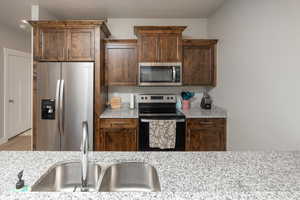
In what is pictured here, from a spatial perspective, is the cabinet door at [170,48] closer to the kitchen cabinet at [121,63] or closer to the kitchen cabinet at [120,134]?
the kitchen cabinet at [121,63]

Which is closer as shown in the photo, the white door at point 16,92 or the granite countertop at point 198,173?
the granite countertop at point 198,173

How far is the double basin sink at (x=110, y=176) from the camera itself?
114cm

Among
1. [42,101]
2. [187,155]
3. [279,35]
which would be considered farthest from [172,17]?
[187,155]

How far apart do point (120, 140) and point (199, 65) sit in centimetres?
177

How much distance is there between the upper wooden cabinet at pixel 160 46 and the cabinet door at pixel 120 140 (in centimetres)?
117

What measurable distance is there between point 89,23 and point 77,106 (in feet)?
3.83

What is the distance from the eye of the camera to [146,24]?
3.64 meters

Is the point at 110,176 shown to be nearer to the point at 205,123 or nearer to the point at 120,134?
the point at 120,134

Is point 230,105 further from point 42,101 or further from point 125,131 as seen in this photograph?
point 42,101

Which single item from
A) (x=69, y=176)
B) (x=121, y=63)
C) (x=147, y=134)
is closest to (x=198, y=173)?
(x=69, y=176)

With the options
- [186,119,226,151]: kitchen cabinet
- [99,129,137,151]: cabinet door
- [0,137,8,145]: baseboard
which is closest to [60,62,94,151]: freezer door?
[99,129,137,151]: cabinet door

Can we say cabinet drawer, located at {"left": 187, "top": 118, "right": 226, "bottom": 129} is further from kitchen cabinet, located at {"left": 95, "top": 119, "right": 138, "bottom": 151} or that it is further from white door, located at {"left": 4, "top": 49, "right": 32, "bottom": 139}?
white door, located at {"left": 4, "top": 49, "right": 32, "bottom": 139}

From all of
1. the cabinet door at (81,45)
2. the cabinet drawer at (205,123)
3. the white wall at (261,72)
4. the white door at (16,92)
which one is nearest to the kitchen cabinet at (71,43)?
the cabinet door at (81,45)

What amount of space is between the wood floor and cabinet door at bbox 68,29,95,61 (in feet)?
7.99
